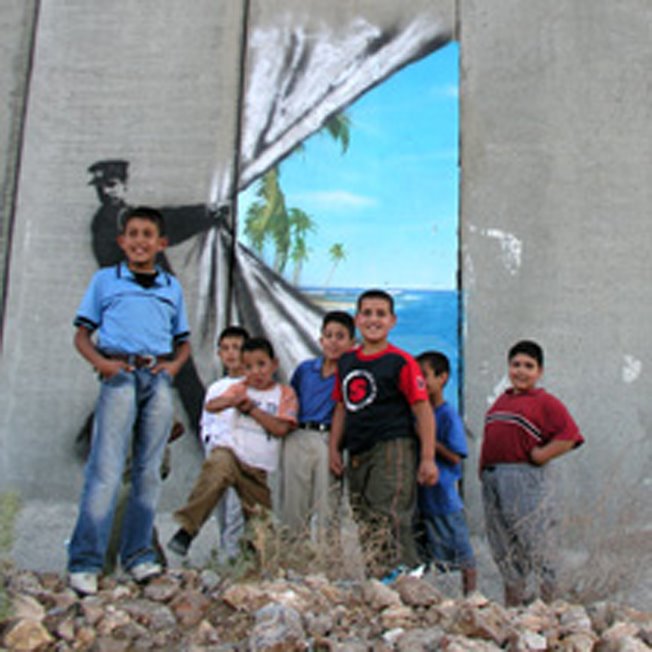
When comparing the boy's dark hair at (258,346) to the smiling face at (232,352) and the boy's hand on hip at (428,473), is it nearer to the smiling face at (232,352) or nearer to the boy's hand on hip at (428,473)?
the smiling face at (232,352)

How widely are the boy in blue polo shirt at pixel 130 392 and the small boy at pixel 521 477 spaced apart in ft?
4.70

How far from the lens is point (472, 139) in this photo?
5.52 meters

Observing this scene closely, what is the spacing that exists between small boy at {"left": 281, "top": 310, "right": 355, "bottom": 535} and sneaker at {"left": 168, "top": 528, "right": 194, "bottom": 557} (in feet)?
1.63

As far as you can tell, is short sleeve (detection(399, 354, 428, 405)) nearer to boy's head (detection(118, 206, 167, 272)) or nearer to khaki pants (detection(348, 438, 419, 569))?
khaki pants (detection(348, 438, 419, 569))

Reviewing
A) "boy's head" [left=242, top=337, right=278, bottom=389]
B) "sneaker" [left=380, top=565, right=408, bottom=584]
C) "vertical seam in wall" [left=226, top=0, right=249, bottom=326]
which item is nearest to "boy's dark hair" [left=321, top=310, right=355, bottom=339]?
"boy's head" [left=242, top=337, right=278, bottom=389]

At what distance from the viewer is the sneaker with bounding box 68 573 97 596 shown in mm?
2658

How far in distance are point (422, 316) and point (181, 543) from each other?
2722 mm

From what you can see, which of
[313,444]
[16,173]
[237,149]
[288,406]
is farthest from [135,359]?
[16,173]

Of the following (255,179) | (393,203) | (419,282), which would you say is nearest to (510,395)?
(419,282)

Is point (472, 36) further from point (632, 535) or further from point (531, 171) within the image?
point (632, 535)

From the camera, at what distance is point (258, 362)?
143 inches

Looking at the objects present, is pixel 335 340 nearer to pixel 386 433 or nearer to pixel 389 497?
pixel 386 433

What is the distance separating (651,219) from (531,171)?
0.89 m

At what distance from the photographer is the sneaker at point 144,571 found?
2796 millimetres
